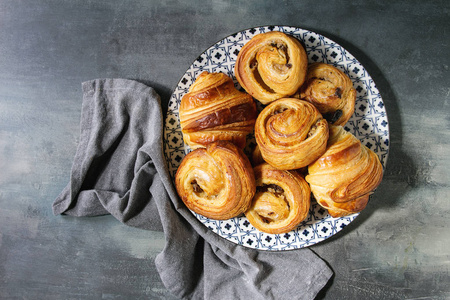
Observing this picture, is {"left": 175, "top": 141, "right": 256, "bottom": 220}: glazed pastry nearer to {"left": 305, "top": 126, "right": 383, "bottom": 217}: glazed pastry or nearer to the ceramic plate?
the ceramic plate

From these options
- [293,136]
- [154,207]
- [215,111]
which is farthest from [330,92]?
[154,207]

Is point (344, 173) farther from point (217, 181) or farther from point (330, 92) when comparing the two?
point (217, 181)

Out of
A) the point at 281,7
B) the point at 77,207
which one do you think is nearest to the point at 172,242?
the point at 77,207

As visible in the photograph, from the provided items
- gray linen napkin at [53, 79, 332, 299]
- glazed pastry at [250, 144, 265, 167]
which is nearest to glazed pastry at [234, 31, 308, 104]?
glazed pastry at [250, 144, 265, 167]

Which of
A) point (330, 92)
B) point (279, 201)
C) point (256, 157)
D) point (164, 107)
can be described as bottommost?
point (279, 201)

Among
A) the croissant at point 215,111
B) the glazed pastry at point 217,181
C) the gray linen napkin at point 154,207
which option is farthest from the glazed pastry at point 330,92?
the gray linen napkin at point 154,207
